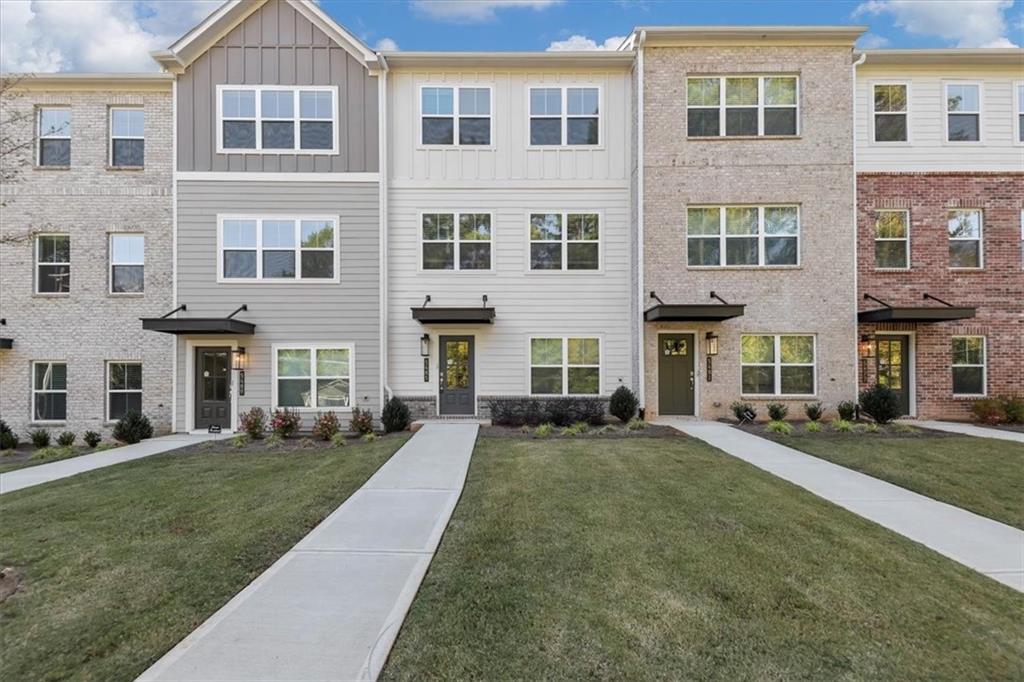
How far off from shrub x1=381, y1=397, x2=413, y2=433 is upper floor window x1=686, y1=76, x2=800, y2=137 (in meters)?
9.90

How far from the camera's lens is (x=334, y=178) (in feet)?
40.7

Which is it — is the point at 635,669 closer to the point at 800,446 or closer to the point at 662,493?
the point at 662,493

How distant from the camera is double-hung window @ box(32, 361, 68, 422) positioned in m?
12.4

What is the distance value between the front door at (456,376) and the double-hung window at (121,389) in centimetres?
766

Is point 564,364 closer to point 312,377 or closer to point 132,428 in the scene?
point 312,377

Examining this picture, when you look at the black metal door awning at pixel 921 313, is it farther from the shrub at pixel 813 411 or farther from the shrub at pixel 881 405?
the shrub at pixel 813 411

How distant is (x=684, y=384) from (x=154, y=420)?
13407 millimetres

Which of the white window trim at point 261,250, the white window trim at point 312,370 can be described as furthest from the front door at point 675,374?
the white window trim at point 261,250

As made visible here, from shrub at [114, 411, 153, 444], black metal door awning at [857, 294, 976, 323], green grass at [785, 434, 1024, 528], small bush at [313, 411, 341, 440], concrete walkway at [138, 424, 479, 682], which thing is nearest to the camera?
concrete walkway at [138, 424, 479, 682]

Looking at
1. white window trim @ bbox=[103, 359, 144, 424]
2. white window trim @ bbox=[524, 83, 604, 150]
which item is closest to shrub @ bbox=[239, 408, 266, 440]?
white window trim @ bbox=[103, 359, 144, 424]

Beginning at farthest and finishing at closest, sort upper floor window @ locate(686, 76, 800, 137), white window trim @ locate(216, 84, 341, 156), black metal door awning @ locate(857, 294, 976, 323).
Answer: upper floor window @ locate(686, 76, 800, 137)
white window trim @ locate(216, 84, 341, 156)
black metal door awning @ locate(857, 294, 976, 323)

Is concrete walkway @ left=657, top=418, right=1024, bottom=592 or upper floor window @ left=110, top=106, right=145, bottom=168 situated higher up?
upper floor window @ left=110, top=106, right=145, bottom=168

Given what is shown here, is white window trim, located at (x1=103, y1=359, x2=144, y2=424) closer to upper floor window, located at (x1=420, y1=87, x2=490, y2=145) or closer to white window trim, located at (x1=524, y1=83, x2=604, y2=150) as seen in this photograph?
upper floor window, located at (x1=420, y1=87, x2=490, y2=145)

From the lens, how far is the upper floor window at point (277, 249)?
40.4ft
